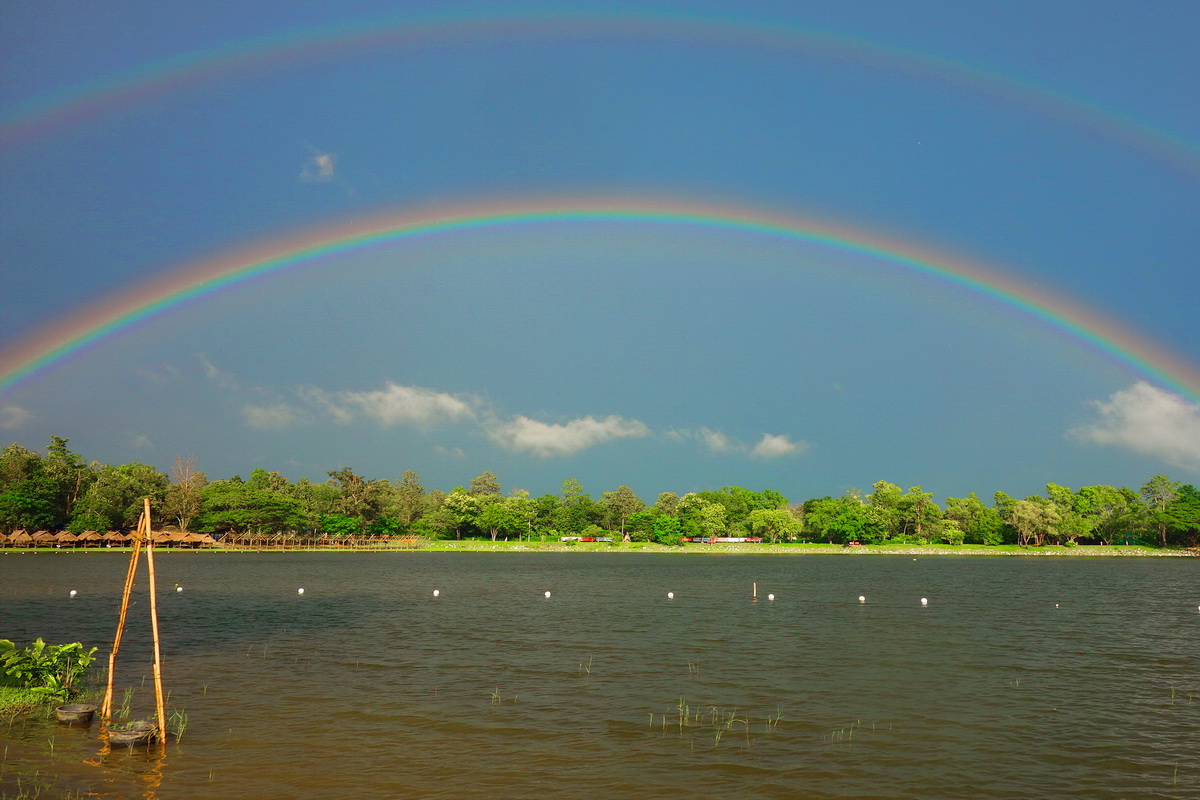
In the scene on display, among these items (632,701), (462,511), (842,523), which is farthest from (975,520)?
(632,701)

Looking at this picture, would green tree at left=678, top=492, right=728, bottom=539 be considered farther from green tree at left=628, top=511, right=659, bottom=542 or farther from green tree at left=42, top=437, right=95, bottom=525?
green tree at left=42, top=437, right=95, bottom=525

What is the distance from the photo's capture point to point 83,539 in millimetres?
129750

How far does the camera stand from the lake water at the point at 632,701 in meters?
16.0

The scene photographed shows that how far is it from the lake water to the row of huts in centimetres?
9211

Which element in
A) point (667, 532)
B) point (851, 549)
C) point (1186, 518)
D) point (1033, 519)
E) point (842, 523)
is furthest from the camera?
point (667, 532)

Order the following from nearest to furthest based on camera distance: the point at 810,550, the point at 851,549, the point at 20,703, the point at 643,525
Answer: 1. the point at 20,703
2. the point at 810,550
3. the point at 851,549
4. the point at 643,525

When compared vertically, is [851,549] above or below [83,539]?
below

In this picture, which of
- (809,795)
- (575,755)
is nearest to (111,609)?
(575,755)

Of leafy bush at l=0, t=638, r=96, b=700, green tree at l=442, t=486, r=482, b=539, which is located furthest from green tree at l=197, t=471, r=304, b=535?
leafy bush at l=0, t=638, r=96, b=700

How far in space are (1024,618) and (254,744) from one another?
152 feet

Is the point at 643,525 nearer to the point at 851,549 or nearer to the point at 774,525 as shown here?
the point at 774,525

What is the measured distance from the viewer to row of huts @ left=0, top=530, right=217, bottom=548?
125188 mm

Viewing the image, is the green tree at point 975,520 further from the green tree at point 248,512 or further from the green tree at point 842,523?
the green tree at point 248,512

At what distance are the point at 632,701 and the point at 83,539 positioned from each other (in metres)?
140
